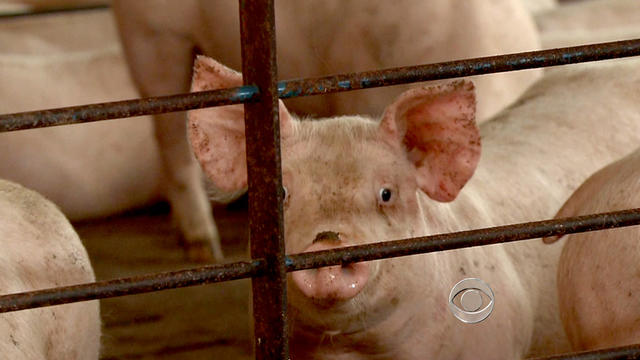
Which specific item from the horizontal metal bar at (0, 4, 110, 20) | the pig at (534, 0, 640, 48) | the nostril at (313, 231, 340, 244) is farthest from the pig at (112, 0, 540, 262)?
the horizontal metal bar at (0, 4, 110, 20)

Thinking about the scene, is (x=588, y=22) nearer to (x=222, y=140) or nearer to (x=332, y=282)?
(x=222, y=140)

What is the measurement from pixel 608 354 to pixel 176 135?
188 centimetres

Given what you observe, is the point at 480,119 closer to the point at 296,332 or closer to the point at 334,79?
the point at 296,332

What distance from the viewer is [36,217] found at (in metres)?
1.87

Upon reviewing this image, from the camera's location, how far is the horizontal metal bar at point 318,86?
4.43 ft

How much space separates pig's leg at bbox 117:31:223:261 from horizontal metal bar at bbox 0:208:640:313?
1559 mm

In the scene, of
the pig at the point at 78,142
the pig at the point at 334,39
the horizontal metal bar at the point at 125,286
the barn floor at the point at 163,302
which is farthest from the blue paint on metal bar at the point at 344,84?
the pig at the point at 78,142

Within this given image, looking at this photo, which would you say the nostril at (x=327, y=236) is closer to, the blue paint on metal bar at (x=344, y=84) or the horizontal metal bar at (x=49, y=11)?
the blue paint on metal bar at (x=344, y=84)

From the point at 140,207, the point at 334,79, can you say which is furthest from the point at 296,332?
the point at 140,207

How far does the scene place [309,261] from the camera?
1439mm

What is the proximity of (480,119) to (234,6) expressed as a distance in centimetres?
60

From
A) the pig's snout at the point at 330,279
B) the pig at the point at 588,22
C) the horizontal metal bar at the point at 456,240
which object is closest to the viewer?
the horizontal metal bar at the point at 456,240

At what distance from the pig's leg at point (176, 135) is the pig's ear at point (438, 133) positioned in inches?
45.6

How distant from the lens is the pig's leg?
2.95 metres
